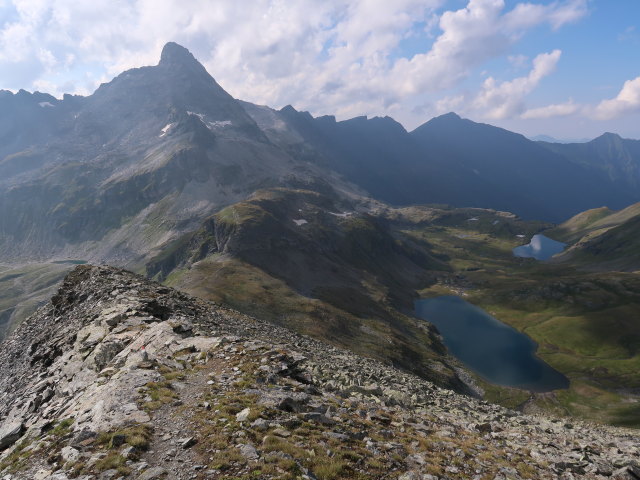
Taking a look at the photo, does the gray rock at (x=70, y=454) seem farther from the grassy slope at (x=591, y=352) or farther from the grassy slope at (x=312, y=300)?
the grassy slope at (x=591, y=352)

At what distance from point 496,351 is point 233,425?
164891mm

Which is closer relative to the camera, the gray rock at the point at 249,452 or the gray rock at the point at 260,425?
the gray rock at the point at 249,452

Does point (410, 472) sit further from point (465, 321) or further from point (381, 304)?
point (465, 321)

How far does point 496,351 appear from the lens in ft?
514

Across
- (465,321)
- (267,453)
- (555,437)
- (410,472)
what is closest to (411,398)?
(555,437)

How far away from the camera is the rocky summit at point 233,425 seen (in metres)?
15.8

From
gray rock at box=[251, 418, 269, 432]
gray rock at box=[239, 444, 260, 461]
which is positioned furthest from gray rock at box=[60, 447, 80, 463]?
gray rock at box=[251, 418, 269, 432]

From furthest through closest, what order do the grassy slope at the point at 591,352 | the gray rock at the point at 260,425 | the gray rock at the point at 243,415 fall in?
the grassy slope at the point at 591,352, the gray rock at the point at 243,415, the gray rock at the point at 260,425

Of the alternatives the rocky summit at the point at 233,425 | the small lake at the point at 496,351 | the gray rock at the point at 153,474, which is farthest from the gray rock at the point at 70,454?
the small lake at the point at 496,351

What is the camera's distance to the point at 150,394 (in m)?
→ 21.7

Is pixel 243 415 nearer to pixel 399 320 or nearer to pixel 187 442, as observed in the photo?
pixel 187 442

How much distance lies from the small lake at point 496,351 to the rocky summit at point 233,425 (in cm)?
11423

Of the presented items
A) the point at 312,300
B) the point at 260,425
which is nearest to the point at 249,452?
the point at 260,425

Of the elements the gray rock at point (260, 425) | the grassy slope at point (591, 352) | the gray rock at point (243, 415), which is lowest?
the grassy slope at point (591, 352)
